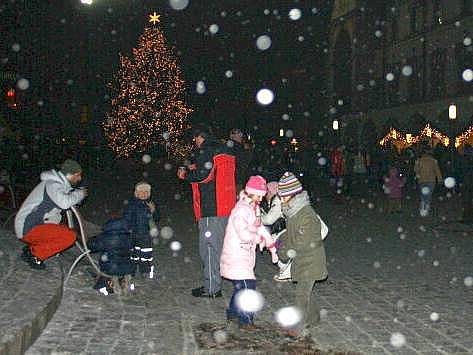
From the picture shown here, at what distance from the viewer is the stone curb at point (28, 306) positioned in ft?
18.7

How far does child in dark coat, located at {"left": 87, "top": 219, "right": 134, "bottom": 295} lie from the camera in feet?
27.4

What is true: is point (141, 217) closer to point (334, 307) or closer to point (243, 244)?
point (243, 244)

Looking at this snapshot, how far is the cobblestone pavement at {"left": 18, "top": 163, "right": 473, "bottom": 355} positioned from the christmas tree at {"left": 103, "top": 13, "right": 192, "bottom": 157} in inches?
1581

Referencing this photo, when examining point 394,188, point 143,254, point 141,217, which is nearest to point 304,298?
point 141,217

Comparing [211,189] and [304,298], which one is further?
[211,189]

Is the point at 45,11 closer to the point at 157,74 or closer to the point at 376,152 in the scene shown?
the point at 157,74

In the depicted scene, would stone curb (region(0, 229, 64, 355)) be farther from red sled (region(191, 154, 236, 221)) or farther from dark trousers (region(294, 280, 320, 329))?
dark trousers (region(294, 280, 320, 329))

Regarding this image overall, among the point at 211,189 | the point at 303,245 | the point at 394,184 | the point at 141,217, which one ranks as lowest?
the point at 303,245

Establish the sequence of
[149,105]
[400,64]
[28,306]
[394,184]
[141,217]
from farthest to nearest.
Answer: [149,105]
[400,64]
[394,184]
[141,217]
[28,306]

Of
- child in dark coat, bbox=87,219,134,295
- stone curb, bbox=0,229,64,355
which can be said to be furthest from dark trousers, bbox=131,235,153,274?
stone curb, bbox=0,229,64,355

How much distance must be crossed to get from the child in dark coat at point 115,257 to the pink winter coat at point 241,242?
1930 mm

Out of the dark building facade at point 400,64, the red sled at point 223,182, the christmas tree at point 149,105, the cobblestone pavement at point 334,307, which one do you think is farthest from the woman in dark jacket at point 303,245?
the christmas tree at point 149,105

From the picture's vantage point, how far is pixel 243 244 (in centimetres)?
683

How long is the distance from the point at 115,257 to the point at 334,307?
2620 millimetres
